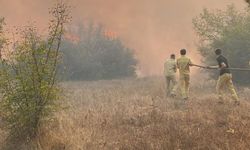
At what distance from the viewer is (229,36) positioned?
25.0 meters

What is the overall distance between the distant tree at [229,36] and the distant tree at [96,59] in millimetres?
10416

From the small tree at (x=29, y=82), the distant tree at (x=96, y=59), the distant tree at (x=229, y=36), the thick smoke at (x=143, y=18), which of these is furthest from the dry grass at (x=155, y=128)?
the thick smoke at (x=143, y=18)

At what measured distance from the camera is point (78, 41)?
1567 inches

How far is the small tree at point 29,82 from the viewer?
1238cm

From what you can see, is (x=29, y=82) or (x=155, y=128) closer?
(x=155, y=128)

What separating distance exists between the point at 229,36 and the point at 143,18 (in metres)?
37.8

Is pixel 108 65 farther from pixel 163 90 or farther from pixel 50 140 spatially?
pixel 50 140

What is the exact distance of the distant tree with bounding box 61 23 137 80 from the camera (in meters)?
35.2

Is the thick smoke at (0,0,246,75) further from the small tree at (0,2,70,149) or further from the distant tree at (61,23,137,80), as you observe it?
the small tree at (0,2,70,149)

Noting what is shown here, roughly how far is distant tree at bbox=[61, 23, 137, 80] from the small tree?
21305mm

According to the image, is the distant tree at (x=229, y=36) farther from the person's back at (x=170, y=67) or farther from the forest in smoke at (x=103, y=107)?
the person's back at (x=170, y=67)

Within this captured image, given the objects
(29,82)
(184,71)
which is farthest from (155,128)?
(184,71)

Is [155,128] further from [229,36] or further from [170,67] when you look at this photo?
[229,36]

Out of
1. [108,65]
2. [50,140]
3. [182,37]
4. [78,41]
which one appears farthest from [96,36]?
[50,140]
